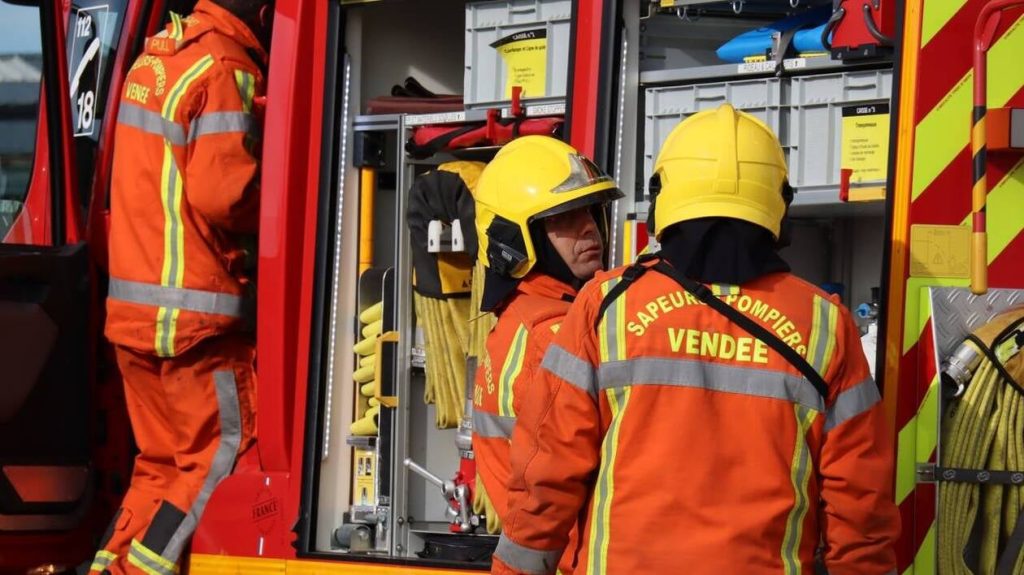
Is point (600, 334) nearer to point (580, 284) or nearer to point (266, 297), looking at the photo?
point (580, 284)

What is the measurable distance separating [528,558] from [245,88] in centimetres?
278

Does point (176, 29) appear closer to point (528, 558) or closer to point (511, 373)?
point (511, 373)

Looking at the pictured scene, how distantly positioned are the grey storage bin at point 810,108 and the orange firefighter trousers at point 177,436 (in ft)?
6.42

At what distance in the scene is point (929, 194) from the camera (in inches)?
139

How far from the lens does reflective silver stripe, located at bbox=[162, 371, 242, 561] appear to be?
5.08m

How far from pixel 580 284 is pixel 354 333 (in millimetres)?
1425

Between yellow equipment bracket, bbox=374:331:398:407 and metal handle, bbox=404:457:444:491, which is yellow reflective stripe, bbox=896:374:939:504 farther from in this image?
yellow equipment bracket, bbox=374:331:398:407

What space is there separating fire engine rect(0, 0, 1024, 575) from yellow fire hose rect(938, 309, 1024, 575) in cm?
2

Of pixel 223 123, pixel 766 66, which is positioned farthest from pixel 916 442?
pixel 223 123

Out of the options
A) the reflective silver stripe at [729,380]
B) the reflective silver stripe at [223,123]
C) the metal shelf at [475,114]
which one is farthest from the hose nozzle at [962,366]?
the reflective silver stripe at [223,123]

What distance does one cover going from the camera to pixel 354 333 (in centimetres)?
499

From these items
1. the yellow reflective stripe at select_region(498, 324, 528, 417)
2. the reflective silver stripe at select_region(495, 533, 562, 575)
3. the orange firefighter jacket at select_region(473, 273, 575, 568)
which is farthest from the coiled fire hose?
the reflective silver stripe at select_region(495, 533, 562, 575)

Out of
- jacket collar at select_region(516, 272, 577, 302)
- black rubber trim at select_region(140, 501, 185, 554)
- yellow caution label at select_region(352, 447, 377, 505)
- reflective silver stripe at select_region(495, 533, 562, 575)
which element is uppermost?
jacket collar at select_region(516, 272, 577, 302)

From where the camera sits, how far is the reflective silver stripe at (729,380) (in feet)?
8.87
